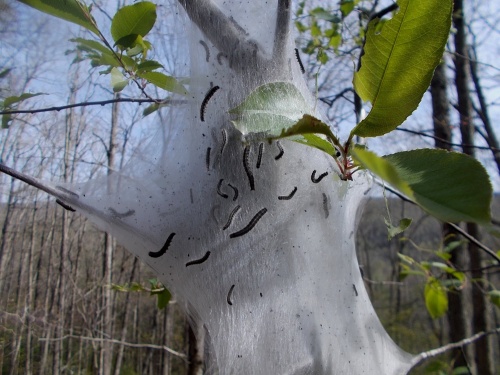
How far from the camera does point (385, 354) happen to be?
3.37 feet

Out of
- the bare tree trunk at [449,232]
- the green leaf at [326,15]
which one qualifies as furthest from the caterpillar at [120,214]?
the bare tree trunk at [449,232]

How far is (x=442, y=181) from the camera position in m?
0.36

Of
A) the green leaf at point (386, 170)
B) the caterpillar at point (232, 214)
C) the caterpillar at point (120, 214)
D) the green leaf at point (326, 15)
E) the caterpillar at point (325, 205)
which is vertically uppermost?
the green leaf at point (326, 15)

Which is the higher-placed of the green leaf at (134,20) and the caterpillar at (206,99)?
the green leaf at (134,20)

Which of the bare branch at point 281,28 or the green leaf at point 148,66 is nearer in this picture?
the bare branch at point 281,28

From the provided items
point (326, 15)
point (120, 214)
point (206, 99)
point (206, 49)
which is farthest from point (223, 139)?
point (326, 15)

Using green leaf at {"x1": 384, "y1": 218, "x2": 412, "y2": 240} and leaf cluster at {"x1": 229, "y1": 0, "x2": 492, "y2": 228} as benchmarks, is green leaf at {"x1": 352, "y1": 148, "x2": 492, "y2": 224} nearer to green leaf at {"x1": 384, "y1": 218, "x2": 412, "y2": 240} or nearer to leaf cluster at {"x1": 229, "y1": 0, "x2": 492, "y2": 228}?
leaf cluster at {"x1": 229, "y1": 0, "x2": 492, "y2": 228}

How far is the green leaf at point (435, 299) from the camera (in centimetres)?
166

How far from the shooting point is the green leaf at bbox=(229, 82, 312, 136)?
0.47 m

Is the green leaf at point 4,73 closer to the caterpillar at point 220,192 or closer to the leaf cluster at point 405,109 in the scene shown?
the caterpillar at point 220,192

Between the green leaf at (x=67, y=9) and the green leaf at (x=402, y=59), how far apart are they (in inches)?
22.0

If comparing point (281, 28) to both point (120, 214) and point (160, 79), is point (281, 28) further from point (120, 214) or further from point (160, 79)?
point (120, 214)

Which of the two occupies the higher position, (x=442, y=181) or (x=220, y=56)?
(x=220, y=56)

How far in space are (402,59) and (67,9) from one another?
0.62m
